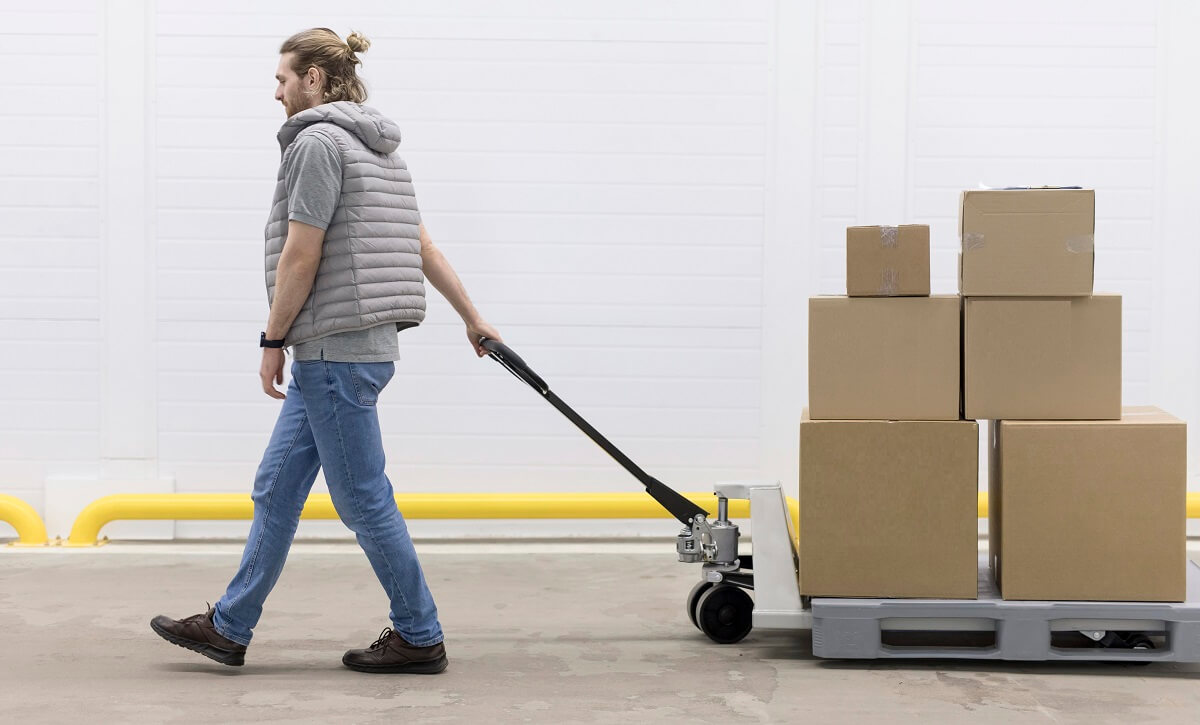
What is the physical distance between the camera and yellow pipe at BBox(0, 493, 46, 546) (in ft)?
14.8

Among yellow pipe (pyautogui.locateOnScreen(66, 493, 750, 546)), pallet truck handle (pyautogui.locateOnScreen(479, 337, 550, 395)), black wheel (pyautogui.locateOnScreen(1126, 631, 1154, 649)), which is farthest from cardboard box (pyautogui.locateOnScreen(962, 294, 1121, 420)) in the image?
yellow pipe (pyautogui.locateOnScreen(66, 493, 750, 546))

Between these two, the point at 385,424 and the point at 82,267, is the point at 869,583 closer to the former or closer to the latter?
the point at 385,424

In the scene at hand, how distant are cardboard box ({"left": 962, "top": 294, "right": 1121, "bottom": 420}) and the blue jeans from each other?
4.67ft

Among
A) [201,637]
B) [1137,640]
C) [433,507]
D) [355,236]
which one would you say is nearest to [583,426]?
[355,236]

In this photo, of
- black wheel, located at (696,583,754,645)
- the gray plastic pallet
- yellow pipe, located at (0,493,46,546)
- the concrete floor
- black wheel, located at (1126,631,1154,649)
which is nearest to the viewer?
the concrete floor

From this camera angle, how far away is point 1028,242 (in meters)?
2.90

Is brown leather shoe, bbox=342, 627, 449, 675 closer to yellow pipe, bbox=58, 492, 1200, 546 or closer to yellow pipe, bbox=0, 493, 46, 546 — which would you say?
yellow pipe, bbox=58, 492, 1200, 546

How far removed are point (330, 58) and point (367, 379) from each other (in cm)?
76

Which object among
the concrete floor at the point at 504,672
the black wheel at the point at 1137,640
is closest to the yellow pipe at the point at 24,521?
the concrete floor at the point at 504,672

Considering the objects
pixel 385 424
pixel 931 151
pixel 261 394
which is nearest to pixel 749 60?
pixel 931 151

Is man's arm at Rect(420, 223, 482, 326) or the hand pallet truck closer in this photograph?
the hand pallet truck

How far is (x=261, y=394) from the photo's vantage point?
4750 millimetres

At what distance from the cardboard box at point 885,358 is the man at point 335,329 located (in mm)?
1003

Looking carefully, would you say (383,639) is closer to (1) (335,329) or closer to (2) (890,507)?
(1) (335,329)
